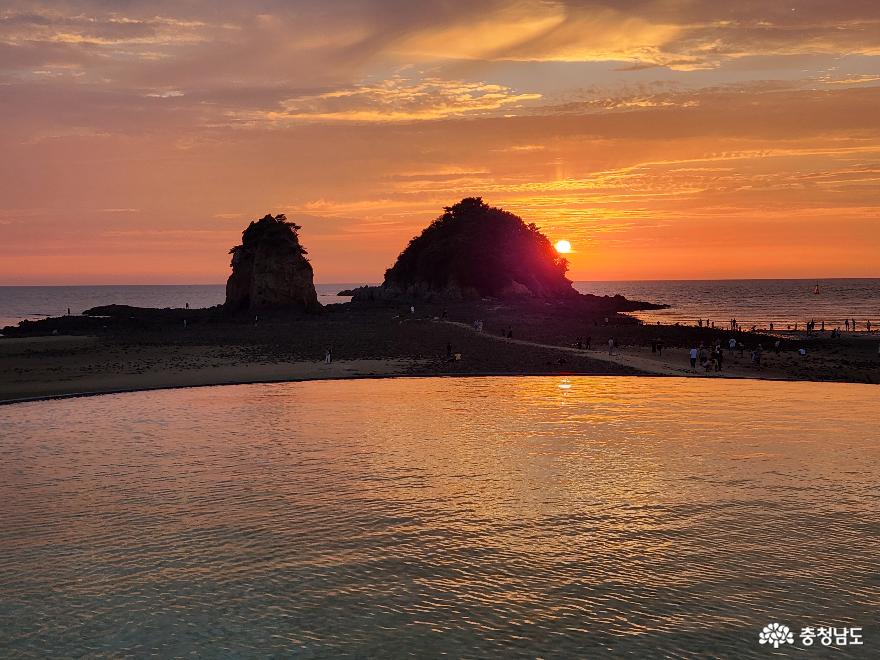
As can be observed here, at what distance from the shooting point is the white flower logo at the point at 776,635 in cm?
1140

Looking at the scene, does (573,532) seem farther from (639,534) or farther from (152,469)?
(152,469)

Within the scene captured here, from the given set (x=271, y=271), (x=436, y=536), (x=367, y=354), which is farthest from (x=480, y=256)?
(x=436, y=536)

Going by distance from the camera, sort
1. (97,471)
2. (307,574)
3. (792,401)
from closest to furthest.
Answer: (307,574) < (97,471) < (792,401)

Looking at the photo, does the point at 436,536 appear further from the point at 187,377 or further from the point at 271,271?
the point at 271,271

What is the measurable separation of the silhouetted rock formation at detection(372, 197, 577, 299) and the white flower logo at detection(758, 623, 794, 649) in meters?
116

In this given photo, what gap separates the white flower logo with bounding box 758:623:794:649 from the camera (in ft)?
37.4

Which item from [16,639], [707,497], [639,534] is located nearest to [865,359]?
[707,497]

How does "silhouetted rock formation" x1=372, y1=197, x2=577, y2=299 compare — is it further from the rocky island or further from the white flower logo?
the white flower logo

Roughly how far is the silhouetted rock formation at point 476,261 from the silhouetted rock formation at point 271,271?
1414 inches

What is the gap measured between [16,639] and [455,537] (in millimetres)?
8290

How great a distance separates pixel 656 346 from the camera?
5766 centimetres

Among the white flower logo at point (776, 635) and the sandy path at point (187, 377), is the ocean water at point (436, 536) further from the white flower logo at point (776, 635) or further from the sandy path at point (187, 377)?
the sandy path at point (187, 377)

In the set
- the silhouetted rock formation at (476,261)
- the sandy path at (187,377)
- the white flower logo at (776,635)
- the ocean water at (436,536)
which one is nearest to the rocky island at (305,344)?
the sandy path at (187,377)

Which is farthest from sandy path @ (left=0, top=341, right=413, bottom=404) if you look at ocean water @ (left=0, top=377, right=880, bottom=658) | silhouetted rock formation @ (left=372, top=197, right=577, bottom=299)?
silhouetted rock formation @ (left=372, top=197, right=577, bottom=299)
